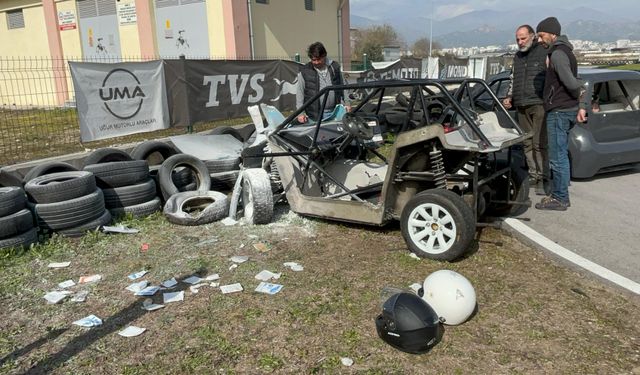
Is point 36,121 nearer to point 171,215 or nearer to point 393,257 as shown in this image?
point 171,215

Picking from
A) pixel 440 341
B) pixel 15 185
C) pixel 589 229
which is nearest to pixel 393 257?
pixel 440 341

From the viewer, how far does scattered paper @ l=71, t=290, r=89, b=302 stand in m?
3.97

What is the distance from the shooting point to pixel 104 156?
20.9 feet

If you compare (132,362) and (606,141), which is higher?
(606,141)

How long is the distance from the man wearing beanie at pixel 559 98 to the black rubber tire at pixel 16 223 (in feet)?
17.8

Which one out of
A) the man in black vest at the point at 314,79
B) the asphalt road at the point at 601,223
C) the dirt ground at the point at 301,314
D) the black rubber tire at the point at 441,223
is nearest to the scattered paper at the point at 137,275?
the dirt ground at the point at 301,314

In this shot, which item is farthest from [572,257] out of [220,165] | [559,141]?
[220,165]

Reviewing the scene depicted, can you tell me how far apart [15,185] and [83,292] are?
218cm

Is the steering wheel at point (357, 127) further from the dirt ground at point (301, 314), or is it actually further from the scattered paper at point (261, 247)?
the scattered paper at point (261, 247)

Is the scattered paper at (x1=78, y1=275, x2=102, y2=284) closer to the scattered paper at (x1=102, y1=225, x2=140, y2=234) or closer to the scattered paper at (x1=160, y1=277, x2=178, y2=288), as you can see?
the scattered paper at (x1=160, y1=277, x2=178, y2=288)

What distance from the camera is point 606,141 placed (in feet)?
23.4

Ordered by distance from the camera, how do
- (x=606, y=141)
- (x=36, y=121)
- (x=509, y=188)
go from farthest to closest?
(x=36, y=121), (x=606, y=141), (x=509, y=188)

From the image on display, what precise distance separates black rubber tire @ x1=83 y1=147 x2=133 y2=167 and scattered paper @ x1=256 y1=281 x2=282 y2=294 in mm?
3283

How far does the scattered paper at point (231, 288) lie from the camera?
13.3 feet
